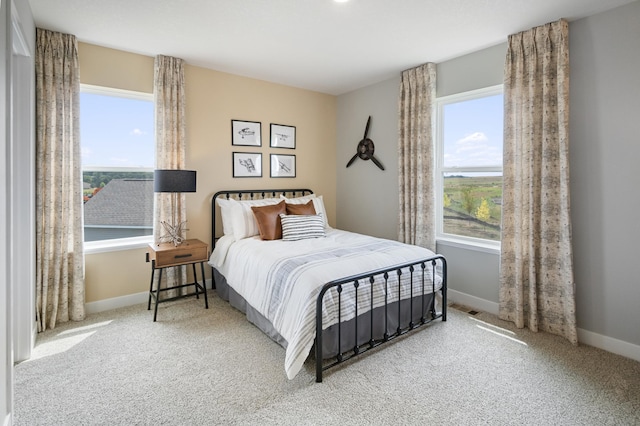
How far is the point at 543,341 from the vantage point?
279 cm

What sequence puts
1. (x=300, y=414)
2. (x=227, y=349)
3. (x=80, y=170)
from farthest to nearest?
1. (x=80, y=170)
2. (x=227, y=349)
3. (x=300, y=414)

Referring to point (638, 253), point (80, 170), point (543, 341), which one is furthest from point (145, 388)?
point (638, 253)

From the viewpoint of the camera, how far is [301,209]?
158 inches

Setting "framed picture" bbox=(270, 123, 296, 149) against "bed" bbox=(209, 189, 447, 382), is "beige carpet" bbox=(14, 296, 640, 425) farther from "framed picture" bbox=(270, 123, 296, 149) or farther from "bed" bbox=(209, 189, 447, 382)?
"framed picture" bbox=(270, 123, 296, 149)

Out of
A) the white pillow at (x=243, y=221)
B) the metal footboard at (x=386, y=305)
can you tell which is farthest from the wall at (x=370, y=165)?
the white pillow at (x=243, y=221)

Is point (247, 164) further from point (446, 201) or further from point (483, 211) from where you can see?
point (483, 211)

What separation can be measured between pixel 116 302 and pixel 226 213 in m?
1.45

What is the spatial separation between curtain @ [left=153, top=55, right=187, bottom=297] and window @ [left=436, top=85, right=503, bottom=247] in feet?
9.55

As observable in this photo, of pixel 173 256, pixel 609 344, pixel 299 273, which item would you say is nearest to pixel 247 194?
pixel 173 256

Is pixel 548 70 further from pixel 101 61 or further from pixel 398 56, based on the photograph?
pixel 101 61

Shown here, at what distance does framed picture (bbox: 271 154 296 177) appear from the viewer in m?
4.60

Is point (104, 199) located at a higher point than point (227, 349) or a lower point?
higher

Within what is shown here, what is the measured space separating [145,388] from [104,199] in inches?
88.6

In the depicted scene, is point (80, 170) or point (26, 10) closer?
point (26, 10)
